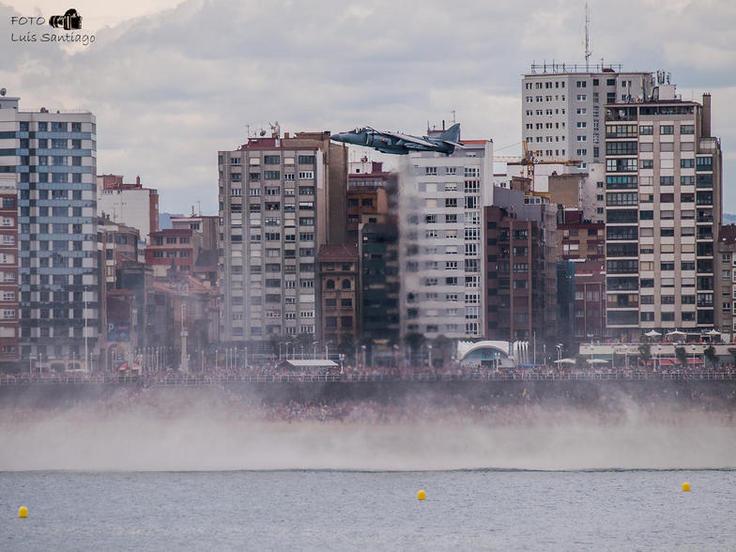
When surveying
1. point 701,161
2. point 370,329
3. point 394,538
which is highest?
point 701,161

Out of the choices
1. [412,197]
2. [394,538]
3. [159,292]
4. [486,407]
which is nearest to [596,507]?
[394,538]

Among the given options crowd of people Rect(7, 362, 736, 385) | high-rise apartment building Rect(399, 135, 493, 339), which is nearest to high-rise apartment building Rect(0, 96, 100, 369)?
crowd of people Rect(7, 362, 736, 385)

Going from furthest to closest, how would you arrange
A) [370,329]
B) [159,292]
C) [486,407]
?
[159,292] → [486,407] → [370,329]

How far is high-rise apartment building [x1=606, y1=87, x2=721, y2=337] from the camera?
477 feet

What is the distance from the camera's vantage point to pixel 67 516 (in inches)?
3610

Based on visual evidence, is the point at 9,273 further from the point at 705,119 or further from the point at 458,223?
the point at 705,119

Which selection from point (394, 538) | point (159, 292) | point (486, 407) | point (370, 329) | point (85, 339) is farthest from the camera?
point (159, 292)

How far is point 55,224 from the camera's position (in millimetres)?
143625

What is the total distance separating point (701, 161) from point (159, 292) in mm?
41413

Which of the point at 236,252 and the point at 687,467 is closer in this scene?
the point at 687,467

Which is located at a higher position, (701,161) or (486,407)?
(701,161)

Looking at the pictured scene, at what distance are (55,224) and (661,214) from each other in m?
41.2

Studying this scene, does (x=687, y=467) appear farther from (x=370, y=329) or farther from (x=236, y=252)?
(x=236, y=252)

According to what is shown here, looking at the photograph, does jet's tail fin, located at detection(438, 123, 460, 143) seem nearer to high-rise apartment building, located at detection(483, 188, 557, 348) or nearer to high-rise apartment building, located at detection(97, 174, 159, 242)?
high-rise apartment building, located at detection(483, 188, 557, 348)
